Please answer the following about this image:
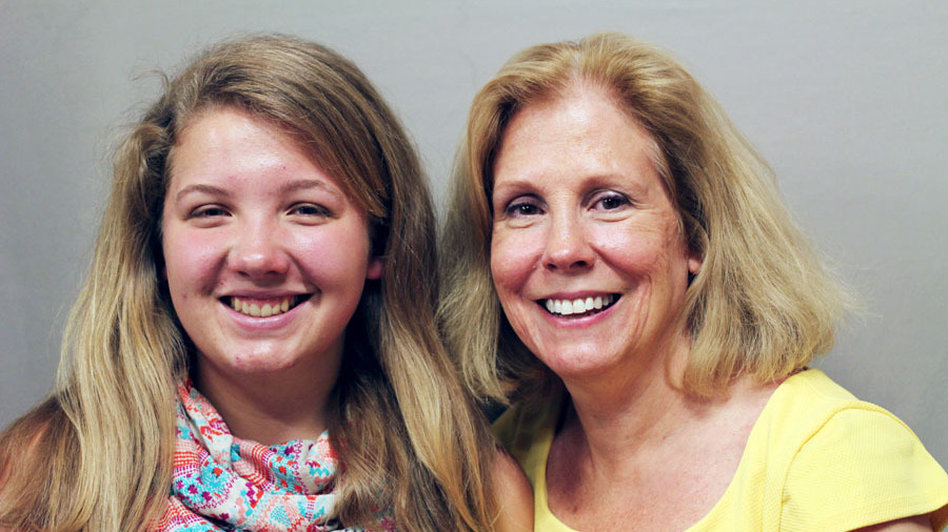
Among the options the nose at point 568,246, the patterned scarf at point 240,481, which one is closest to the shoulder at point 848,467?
the nose at point 568,246

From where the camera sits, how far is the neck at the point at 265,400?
1.84 metres

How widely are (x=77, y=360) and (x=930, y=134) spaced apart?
6.47ft

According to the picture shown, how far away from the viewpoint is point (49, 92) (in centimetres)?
224

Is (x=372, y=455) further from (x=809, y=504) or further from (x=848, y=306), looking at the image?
(x=848, y=306)

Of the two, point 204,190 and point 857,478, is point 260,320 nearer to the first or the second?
point 204,190

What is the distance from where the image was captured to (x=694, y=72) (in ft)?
7.09

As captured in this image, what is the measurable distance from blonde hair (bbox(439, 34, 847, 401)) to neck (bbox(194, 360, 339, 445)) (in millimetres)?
591

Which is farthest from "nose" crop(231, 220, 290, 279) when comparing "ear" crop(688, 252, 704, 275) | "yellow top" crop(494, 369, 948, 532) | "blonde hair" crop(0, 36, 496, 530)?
"yellow top" crop(494, 369, 948, 532)

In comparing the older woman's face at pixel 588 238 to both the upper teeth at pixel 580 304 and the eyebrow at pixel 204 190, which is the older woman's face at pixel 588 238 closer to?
the upper teeth at pixel 580 304

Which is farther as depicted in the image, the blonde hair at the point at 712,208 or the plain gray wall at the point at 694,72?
the plain gray wall at the point at 694,72

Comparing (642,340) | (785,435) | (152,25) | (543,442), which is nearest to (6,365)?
(152,25)

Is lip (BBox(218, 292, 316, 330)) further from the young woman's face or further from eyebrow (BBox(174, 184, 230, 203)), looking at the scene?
eyebrow (BBox(174, 184, 230, 203))

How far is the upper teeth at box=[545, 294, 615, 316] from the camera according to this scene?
5.74 ft

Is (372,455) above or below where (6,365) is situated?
below
